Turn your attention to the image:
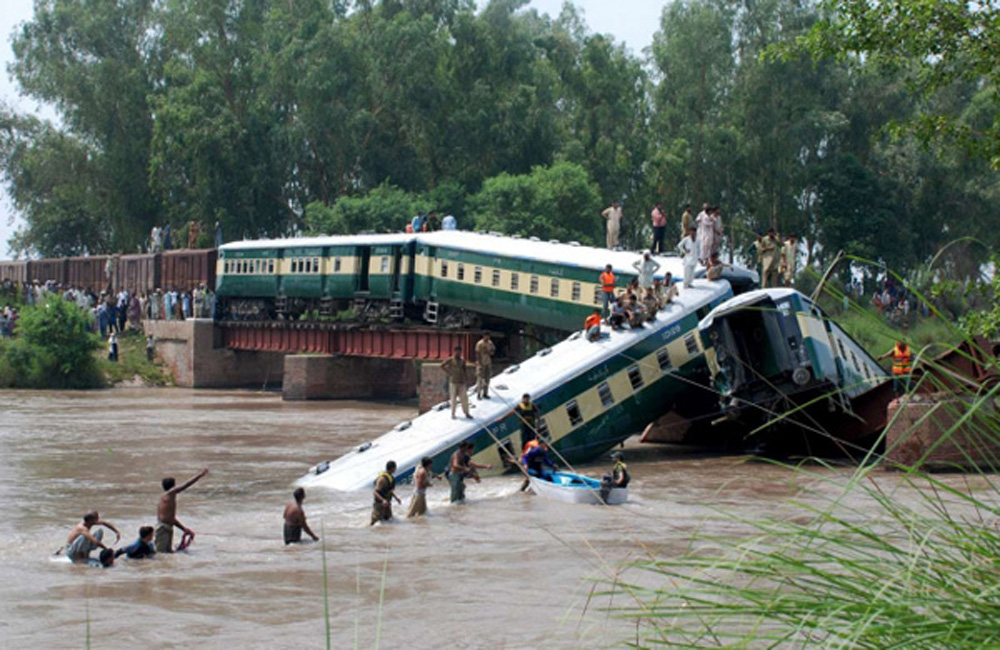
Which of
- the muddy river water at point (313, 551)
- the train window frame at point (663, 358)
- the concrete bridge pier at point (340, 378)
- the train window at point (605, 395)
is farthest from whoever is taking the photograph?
the concrete bridge pier at point (340, 378)

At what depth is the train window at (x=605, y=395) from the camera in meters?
24.9

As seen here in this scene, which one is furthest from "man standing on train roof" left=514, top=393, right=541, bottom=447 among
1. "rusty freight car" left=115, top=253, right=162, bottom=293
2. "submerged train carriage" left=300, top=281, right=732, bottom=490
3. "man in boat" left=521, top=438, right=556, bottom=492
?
"rusty freight car" left=115, top=253, right=162, bottom=293

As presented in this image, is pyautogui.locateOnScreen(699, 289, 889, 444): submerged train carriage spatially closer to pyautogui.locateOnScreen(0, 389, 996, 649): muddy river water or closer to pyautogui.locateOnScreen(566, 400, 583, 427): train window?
pyautogui.locateOnScreen(0, 389, 996, 649): muddy river water

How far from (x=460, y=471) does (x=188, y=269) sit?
129ft

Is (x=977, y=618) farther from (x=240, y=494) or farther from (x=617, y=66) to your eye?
(x=617, y=66)

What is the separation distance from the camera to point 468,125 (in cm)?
6612

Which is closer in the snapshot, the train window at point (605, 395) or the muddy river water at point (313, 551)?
the muddy river water at point (313, 551)

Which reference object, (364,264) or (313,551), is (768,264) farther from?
(364,264)

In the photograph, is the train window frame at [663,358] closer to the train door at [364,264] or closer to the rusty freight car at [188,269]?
the train door at [364,264]

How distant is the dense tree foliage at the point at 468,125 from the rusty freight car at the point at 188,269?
22.2 feet

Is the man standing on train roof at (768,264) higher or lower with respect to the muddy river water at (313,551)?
higher

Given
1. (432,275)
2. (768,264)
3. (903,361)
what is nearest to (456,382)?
(768,264)

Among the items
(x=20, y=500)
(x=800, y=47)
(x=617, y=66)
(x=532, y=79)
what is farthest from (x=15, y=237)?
(x=800, y=47)

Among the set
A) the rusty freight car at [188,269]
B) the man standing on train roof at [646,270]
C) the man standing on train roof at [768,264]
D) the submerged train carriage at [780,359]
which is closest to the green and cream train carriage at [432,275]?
the man standing on train roof at [768,264]
